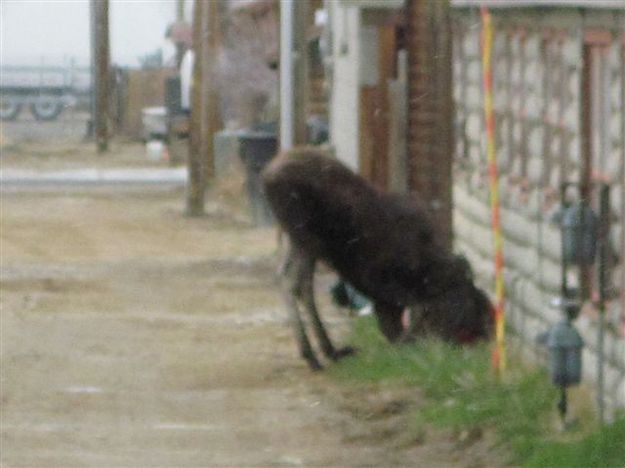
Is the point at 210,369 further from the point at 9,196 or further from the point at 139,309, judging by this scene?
the point at 9,196

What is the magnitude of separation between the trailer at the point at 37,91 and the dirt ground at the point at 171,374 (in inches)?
1500

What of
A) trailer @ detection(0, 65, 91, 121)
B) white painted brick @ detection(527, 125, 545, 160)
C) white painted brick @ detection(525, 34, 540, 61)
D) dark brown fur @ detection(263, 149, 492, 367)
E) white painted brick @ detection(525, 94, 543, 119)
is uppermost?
white painted brick @ detection(525, 34, 540, 61)

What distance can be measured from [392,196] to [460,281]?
27.6 inches

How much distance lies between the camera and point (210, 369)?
13789 millimetres

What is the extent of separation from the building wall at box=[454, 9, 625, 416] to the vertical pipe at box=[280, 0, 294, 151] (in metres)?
4.26

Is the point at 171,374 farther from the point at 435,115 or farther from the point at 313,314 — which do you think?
the point at 435,115

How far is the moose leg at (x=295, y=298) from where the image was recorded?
13.6m

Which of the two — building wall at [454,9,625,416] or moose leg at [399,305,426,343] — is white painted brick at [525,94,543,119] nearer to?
building wall at [454,9,625,416]

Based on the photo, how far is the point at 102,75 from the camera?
4541cm

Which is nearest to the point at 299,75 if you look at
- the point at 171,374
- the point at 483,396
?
the point at 171,374

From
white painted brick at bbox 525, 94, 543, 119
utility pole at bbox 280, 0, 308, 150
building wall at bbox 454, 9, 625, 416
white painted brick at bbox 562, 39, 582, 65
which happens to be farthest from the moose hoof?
utility pole at bbox 280, 0, 308, 150

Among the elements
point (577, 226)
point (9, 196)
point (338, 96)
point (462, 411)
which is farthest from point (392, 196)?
point (9, 196)

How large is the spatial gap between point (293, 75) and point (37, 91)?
4234 cm

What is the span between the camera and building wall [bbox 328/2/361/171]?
20.0m
